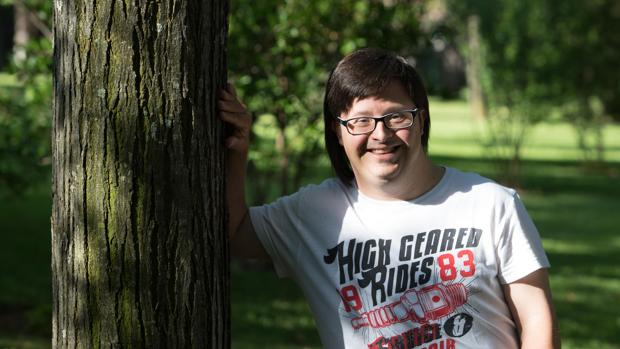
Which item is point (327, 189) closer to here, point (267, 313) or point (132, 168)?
point (132, 168)

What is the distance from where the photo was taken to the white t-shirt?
2.72 meters

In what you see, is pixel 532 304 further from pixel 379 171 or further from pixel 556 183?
pixel 556 183

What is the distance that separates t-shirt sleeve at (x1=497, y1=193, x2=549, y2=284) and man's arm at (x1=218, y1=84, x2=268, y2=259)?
2.57 ft

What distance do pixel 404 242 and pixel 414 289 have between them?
0.44 feet

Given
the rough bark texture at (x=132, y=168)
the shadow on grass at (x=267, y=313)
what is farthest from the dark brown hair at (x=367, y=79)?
the shadow on grass at (x=267, y=313)

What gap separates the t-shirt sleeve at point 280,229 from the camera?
303 centimetres

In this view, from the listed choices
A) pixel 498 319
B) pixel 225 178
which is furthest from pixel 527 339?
pixel 225 178

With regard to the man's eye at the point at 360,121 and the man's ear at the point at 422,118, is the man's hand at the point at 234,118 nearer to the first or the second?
the man's eye at the point at 360,121

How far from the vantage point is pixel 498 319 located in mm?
2779

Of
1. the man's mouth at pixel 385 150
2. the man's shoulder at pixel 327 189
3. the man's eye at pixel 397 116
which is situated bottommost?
the man's shoulder at pixel 327 189

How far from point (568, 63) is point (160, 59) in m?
15.3

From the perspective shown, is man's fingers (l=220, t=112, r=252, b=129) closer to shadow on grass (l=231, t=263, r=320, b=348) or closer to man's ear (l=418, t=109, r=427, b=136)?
man's ear (l=418, t=109, r=427, b=136)

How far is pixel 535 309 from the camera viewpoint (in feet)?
9.00

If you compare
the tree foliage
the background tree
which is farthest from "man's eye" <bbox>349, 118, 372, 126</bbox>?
the background tree
